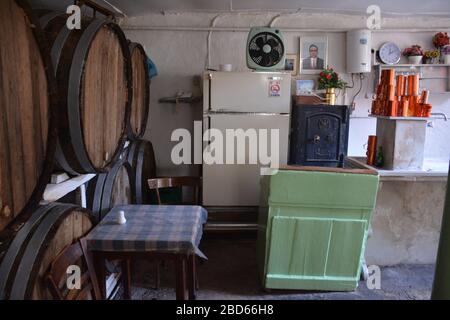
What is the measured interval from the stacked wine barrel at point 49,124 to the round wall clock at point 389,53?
320 cm

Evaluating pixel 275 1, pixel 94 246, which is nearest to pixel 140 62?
pixel 275 1

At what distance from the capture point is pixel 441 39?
4.20 meters

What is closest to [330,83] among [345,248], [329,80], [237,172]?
[329,80]

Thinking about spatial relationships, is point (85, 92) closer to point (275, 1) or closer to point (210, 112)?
point (210, 112)

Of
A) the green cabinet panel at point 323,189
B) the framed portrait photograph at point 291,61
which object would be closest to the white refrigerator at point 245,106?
the framed portrait photograph at point 291,61

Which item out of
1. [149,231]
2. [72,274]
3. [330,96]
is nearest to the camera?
[72,274]

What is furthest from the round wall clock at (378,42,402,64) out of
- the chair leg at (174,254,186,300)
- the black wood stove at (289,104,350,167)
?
the chair leg at (174,254,186,300)

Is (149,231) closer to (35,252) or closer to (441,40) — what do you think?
(35,252)

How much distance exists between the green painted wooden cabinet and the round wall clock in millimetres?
2396

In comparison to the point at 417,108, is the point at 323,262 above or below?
below

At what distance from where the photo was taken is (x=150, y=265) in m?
3.18

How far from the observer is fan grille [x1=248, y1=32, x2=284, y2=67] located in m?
3.55

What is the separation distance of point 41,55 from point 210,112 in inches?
91.4

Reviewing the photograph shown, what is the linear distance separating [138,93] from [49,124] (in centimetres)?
179
